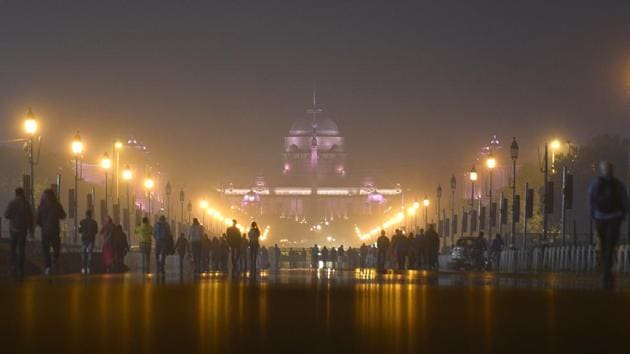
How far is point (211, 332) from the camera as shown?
8.85 m

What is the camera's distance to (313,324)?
32.0 feet

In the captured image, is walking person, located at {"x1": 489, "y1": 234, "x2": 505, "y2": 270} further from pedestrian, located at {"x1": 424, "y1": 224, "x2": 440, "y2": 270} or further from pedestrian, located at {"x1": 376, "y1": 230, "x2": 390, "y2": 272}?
pedestrian, located at {"x1": 424, "y1": 224, "x2": 440, "y2": 270}

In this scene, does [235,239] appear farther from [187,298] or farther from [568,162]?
[568,162]

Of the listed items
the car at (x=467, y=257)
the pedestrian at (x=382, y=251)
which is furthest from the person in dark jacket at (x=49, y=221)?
the car at (x=467, y=257)

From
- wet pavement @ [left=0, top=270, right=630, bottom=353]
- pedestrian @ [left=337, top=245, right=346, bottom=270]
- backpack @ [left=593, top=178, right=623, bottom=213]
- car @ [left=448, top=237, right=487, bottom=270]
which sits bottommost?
pedestrian @ [left=337, top=245, right=346, bottom=270]

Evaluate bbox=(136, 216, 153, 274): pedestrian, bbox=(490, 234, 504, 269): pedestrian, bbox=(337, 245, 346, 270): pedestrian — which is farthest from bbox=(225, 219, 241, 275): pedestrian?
bbox=(337, 245, 346, 270): pedestrian

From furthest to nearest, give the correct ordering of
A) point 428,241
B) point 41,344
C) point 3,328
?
point 428,241, point 3,328, point 41,344

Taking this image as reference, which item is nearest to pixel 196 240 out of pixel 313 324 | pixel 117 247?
pixel 117 247

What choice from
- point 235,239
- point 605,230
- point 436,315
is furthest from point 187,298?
point 235,239

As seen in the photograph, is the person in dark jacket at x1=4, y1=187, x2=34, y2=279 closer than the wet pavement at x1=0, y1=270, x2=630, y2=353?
No

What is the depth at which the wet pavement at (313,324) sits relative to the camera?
7738 mm

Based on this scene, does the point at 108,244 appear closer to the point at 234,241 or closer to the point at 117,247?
the point at 117,247

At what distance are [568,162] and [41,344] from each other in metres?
115

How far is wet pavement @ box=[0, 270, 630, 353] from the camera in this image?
305 inches
